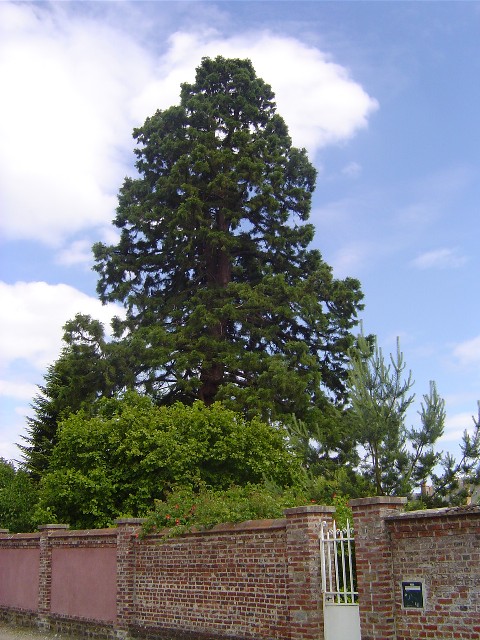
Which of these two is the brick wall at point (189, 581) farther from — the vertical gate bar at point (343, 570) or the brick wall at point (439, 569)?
the brick wall at point (439, 569)

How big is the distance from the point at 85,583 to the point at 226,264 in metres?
16.6

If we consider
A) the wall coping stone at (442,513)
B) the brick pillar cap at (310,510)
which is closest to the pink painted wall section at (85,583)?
the brick pillar cap at (310,510)

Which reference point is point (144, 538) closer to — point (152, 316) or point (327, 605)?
point (327, 605)

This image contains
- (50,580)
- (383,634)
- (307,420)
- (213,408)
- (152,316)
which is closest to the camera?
(383,634)

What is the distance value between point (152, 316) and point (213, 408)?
9425mm

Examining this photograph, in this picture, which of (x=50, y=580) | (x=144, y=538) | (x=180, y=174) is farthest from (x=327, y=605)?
(x=180, y=174)

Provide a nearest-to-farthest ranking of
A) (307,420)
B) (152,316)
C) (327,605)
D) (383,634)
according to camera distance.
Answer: (383,634) < (327,605) < (307,420) < (152,316)

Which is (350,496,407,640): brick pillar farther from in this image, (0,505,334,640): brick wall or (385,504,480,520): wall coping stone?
(0,505,334,640): brick wall

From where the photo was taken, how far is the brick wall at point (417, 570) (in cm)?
744

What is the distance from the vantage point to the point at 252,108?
98.0 feet

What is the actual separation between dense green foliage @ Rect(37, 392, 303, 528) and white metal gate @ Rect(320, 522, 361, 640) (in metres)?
6.88

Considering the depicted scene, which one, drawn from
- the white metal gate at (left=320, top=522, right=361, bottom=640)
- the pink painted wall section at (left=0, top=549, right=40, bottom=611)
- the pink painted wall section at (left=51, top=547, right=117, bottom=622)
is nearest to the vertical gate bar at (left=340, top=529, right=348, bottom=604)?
the white metal gate at (left=320, top=522, right=361, bottom=640)

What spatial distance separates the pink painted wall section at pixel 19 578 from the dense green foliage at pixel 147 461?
1.01 meters

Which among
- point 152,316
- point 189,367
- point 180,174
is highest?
point 180,174
